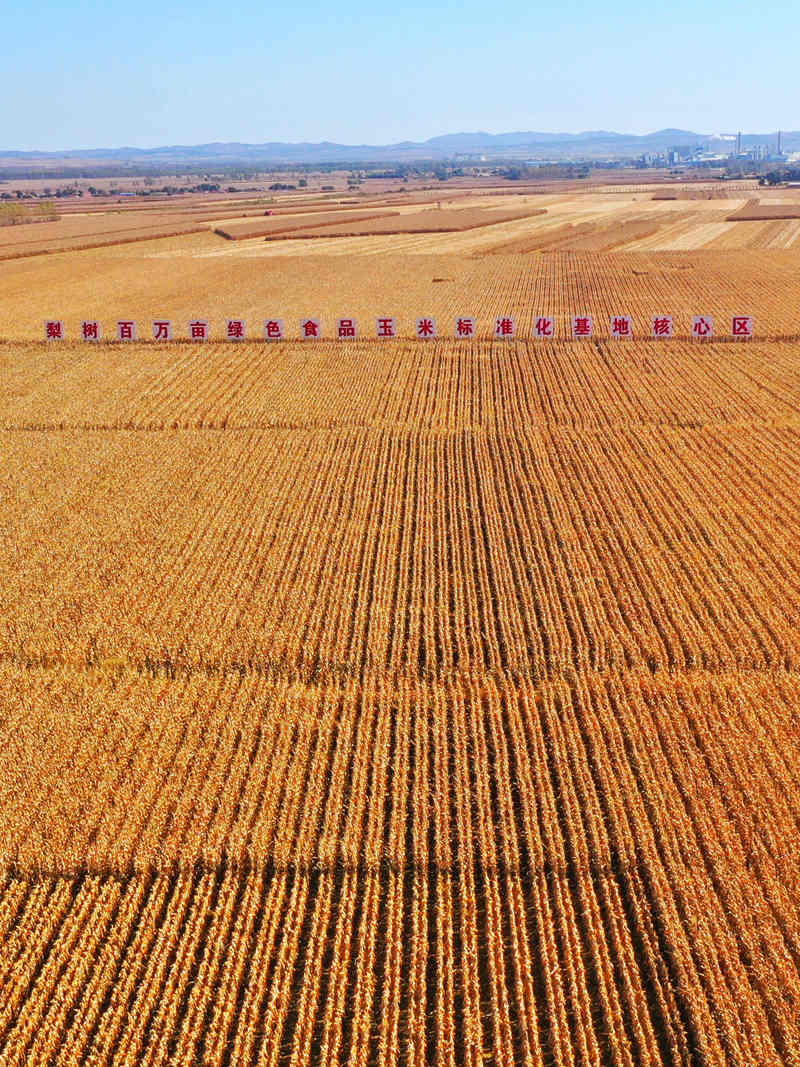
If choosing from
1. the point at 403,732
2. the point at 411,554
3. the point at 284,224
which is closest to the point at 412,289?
the point at 411,554

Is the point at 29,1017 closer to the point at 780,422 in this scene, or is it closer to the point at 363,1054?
the point at 363,1054

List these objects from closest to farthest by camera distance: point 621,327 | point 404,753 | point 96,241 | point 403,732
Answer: point 404,753
point 403,732
point 621,327
point 96,241

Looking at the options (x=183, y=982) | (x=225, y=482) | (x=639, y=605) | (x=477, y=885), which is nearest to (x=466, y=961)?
(x=477, y=885)

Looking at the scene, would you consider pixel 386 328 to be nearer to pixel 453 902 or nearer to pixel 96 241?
pixel 453 902

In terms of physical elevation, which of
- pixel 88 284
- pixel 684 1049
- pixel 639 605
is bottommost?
pixel 684 1049

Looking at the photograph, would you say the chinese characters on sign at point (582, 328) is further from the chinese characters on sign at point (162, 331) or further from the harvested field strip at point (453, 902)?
the harvested field strip at point (453, 902)

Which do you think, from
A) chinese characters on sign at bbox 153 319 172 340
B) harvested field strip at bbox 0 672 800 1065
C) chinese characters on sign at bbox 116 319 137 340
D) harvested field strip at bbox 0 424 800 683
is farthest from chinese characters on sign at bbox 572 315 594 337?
harvested field strip at bbox 0 672 800 1065

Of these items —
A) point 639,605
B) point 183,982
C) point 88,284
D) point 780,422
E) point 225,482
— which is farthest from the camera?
point 88,284
